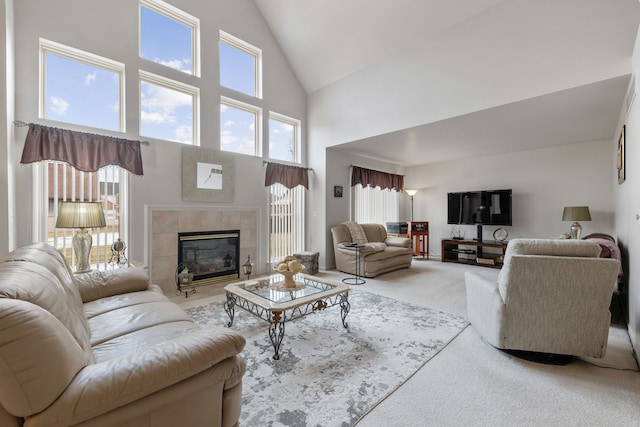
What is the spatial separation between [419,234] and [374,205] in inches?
49.3

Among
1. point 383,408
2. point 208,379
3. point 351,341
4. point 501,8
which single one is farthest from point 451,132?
point 208,379

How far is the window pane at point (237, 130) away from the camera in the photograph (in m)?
4.53

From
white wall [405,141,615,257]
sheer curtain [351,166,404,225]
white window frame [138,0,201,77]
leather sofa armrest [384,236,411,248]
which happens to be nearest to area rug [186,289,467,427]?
leather sofa armrest [384,236,411,248]

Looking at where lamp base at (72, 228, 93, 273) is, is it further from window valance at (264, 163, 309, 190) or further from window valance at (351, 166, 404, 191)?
window valance at (351, 166, 404, 191)

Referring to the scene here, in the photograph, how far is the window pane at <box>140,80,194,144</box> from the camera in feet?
12.4

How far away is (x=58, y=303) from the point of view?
1.21m

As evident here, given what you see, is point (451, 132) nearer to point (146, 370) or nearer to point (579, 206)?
point (579, 206)

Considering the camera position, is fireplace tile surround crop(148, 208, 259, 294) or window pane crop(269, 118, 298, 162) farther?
window pane crop(269, 118, 298, 162)

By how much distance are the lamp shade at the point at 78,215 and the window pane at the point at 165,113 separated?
1453mm

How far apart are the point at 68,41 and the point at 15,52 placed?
511mm

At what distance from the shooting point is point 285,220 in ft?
17.3

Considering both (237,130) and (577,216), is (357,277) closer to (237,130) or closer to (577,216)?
(237,130)

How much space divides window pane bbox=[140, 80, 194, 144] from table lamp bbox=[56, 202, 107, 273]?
1.46m

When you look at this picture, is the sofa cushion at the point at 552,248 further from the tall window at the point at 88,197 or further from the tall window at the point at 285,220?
the tall window at the point at 88,197
